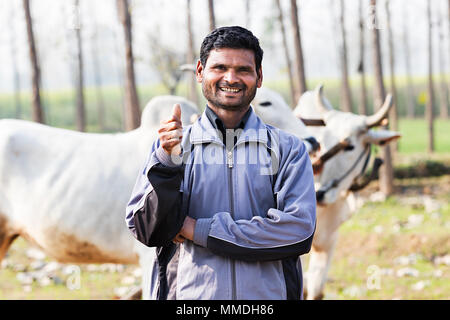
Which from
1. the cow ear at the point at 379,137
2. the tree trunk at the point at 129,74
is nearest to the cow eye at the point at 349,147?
the cow ear at the point at 379,137

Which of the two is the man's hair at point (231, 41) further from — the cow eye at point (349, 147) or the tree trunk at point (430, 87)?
the tree trunk at point (430, 87)

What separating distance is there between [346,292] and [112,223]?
9.96 ft

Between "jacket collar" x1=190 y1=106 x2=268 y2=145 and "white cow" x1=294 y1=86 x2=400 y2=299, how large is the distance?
241cm

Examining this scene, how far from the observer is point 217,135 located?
178 centimetres

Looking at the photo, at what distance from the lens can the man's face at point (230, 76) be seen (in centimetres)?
→ 175

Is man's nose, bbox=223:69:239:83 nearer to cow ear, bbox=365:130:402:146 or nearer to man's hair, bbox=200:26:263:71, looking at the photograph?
man's hair, bbox=200:26:263:71

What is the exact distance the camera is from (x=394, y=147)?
1391 centimetres

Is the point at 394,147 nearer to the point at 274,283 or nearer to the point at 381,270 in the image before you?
the point at 381,270

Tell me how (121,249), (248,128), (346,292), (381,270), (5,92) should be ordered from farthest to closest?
(5,92) → (381,270) → (346,292) → (121,249) → (248,128)

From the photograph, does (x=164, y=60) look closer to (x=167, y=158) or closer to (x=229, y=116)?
(x=229, y=116)

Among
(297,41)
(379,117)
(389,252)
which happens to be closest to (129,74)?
(297,41)

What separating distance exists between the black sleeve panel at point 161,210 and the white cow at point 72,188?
1.69m

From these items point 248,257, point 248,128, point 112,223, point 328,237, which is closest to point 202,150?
point 248,128

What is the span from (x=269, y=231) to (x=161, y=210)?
34cm
